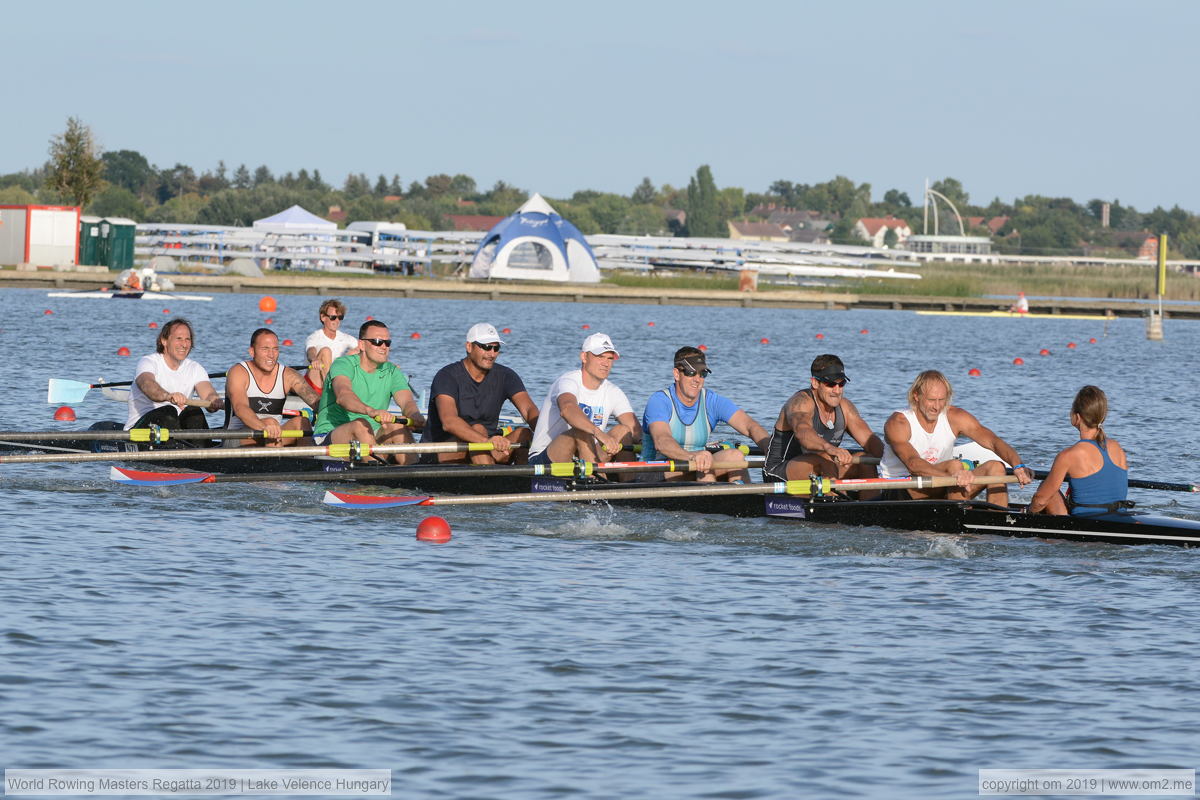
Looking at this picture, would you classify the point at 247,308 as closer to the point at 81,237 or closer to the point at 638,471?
the point at 81,237

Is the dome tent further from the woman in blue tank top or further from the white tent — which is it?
the woman in blue tank top

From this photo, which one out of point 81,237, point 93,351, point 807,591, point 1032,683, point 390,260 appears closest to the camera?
point 1032,683

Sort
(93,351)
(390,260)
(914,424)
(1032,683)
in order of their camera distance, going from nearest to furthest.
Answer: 1. (1032,683)
2. (914,424)
3. (93,351)
4. (390,260)

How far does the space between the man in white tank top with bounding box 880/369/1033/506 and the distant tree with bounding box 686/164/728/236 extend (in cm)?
14388

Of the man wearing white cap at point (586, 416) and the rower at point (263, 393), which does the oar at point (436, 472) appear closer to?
the man wearing white cap at point (586, 416)

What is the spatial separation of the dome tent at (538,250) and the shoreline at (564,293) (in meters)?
0.76

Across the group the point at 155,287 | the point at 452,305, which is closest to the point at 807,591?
the point at 155,287

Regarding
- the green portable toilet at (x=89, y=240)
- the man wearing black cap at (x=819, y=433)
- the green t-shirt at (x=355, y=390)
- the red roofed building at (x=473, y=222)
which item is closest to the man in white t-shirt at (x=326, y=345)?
the green t-shirt at (x=355, y=390)

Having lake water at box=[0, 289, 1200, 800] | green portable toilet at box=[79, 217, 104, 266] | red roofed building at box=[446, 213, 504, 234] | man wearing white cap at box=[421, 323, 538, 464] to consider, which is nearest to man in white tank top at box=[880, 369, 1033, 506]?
lake water at box=[0, 289, 1200, 800]

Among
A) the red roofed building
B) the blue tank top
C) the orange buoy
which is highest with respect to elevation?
the red roofed building

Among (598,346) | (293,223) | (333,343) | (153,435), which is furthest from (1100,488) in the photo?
(293,223)

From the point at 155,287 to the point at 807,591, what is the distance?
44587 millimetres

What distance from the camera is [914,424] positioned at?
38.7ft

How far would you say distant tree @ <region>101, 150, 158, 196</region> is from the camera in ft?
563
